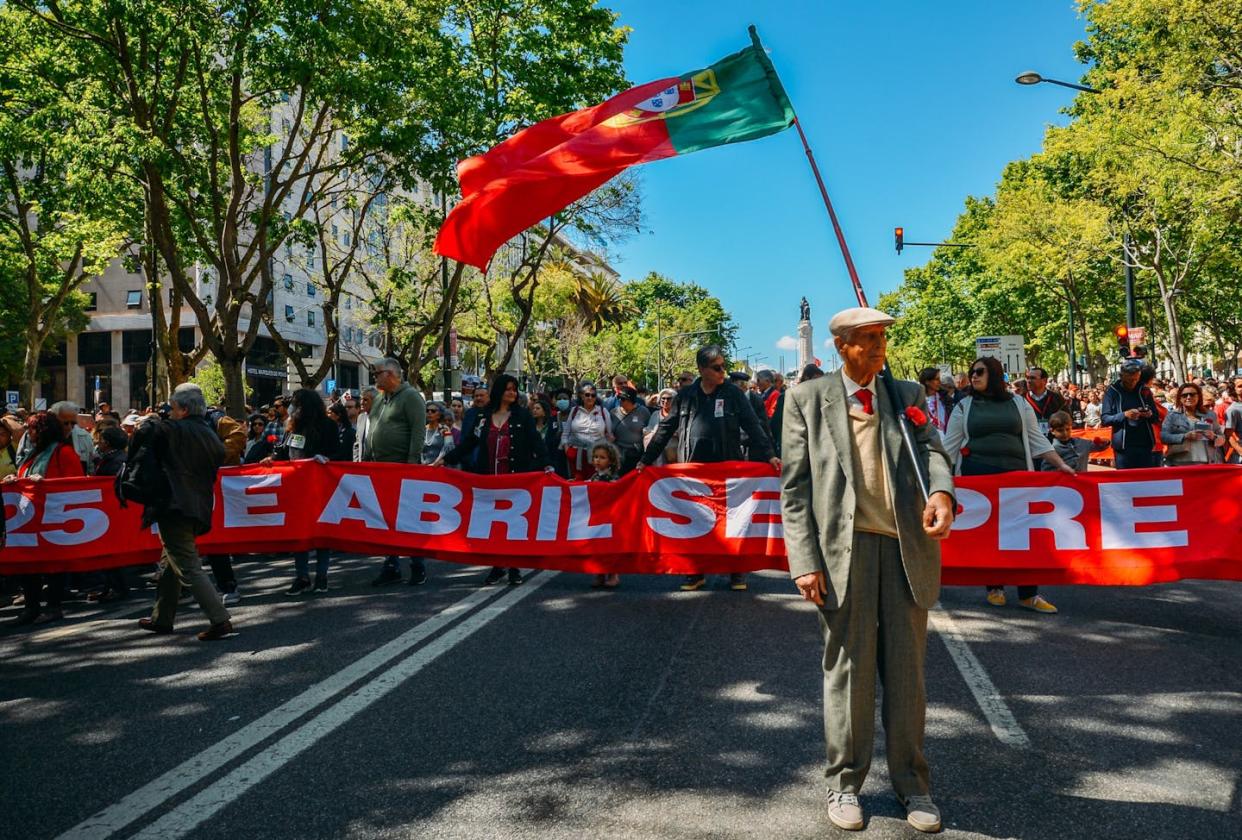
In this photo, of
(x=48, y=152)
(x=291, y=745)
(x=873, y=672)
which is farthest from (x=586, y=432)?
(x=48, y=152)

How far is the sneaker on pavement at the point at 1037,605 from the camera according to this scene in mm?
6926

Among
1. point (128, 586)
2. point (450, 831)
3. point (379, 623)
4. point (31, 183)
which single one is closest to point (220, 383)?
point (31, 183)

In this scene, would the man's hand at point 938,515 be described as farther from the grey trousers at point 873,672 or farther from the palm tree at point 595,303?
the palm tree at point 595,303

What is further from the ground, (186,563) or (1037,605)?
(186,563)

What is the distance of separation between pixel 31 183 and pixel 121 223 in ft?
8.85

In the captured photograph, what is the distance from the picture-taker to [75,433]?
408 inches

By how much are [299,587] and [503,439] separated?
222 cm

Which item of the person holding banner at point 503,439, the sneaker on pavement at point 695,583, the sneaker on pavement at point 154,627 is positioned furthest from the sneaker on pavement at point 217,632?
the sneaker on pavement at point 695,583

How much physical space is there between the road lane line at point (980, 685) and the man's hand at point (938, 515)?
1413 mm

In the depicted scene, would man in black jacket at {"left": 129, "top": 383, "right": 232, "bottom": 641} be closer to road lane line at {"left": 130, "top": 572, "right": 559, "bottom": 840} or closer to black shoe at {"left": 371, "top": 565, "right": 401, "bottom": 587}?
road lane line at {"left": 130, "top": 572, "right": 559, "bottom": 840}

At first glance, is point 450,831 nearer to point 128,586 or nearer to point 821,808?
point 821,808

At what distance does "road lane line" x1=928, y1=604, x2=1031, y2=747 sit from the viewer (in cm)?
432

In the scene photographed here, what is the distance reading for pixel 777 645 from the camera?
19.8ft

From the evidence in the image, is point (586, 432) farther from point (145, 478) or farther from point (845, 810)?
point (845, 810)
